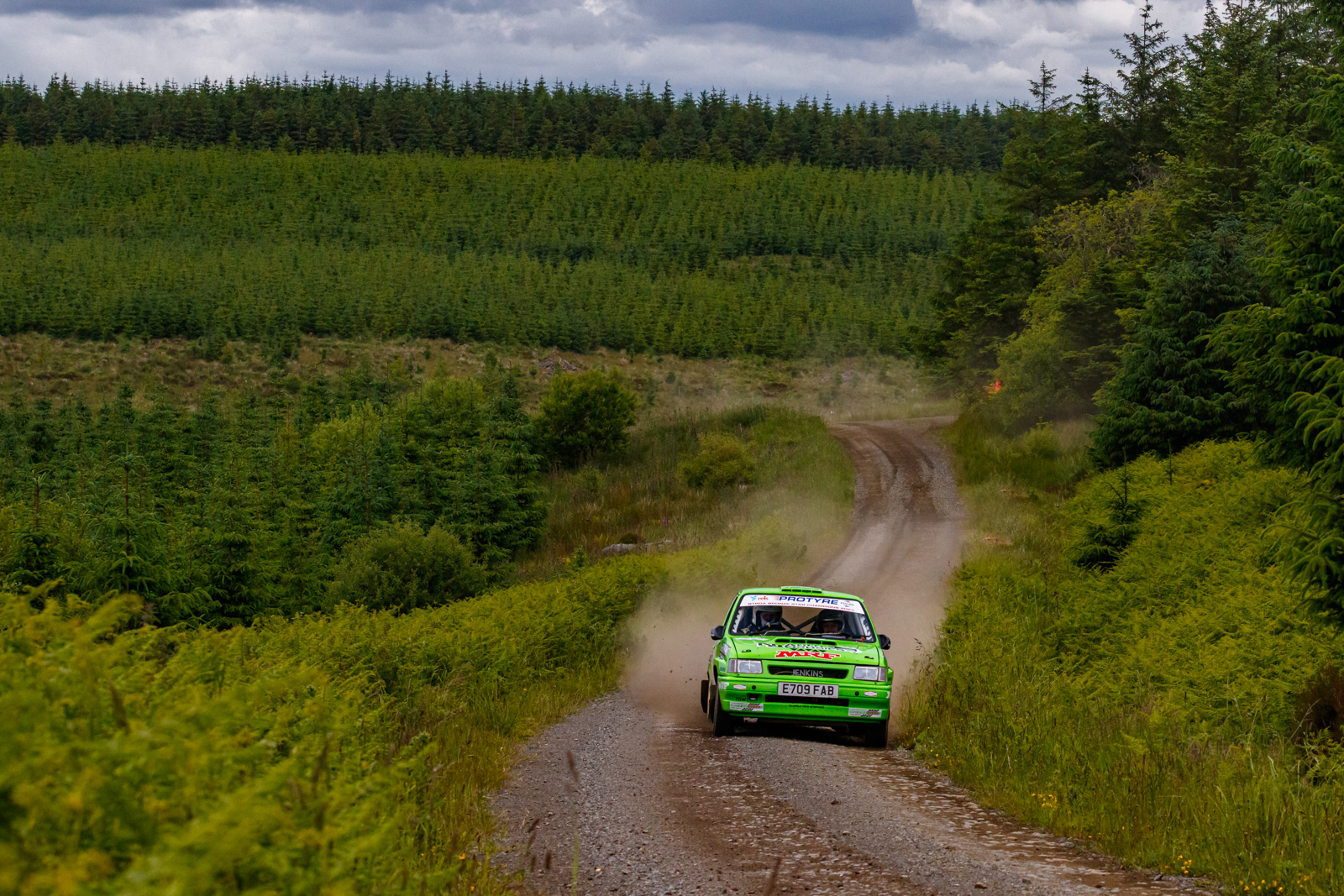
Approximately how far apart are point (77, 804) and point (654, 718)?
42.9ft

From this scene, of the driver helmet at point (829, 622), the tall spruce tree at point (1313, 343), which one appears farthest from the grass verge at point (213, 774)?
the tall spruce tree at point (1313, 343)

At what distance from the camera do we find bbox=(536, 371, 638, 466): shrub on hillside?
210 ft

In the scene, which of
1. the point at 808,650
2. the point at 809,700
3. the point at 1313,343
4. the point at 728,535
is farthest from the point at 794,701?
the point at 728,535

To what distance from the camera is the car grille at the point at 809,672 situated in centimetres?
1336

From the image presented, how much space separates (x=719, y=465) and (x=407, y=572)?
16437 millimetres

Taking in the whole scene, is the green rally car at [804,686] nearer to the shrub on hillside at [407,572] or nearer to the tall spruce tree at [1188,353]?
the tall spruce tree at [1188,353]

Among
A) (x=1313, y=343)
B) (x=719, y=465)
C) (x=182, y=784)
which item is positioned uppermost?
(x=1313, y=343)

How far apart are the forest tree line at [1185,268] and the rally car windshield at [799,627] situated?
5591 mm

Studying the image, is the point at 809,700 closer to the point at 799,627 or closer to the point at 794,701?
the point at 794,701

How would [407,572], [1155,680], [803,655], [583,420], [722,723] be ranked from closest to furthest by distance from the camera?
[803,655]
[722,723]
[1155,680]
[407,572]
[583,420]

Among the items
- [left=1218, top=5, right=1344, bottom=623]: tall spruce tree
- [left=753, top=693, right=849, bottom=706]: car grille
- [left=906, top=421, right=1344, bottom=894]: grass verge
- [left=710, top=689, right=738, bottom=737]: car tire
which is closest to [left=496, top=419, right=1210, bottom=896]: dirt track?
[left=710, top=689, right=738, bottom=737]: car tire

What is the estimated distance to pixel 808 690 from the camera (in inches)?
525

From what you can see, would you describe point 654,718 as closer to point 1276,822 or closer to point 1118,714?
point 1118,714

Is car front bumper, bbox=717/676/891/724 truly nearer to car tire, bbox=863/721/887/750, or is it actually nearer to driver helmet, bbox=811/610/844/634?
car tire, bbox=863/721/887/750
